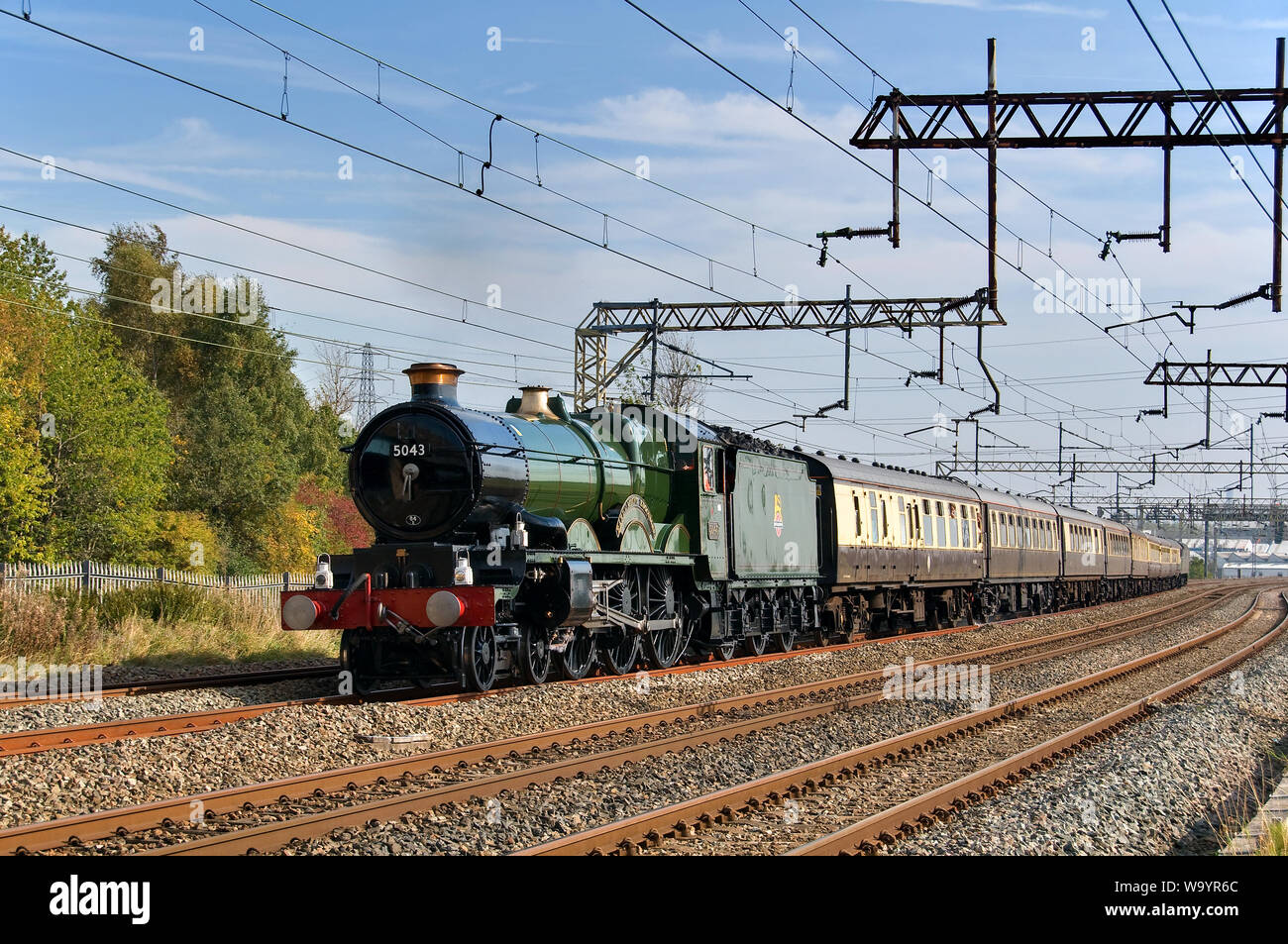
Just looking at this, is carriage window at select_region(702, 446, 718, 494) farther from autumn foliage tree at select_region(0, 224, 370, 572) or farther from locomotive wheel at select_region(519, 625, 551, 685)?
autumn foliage tree at select_region(0, 224, 370, 572)

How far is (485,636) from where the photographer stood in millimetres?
13234

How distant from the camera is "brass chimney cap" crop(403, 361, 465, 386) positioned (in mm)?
14203

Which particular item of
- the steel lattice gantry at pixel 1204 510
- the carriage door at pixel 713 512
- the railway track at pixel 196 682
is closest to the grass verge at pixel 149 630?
the railway track at pixel 196 682

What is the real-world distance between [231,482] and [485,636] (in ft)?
108

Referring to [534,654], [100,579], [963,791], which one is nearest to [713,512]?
[534,654]

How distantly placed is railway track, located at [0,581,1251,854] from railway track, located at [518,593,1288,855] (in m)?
1.49

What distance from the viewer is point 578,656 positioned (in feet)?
50.2

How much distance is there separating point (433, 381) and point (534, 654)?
3.54 m

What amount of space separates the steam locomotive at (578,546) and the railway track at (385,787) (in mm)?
2107

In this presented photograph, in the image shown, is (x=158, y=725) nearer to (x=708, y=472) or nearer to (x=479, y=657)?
(x=479, y=657)
